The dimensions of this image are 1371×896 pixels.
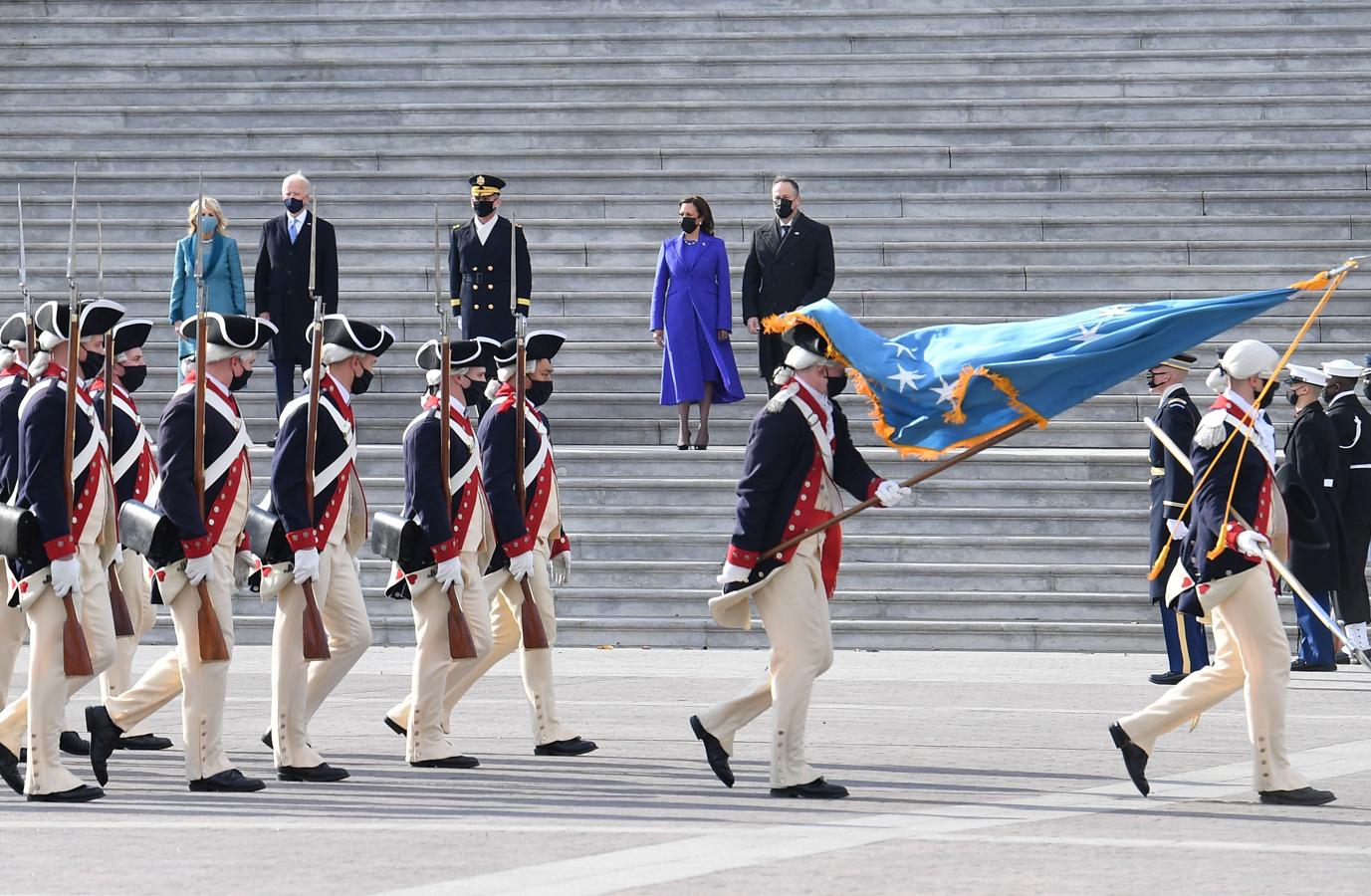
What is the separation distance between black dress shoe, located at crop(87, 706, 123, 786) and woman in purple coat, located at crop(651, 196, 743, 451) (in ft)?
24.8

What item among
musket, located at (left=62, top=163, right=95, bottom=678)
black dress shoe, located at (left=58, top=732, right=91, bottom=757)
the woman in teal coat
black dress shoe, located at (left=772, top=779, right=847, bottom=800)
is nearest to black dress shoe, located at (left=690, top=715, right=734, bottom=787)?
black dress shoe, located at (left=772, top=779, right=847, bottom=800)

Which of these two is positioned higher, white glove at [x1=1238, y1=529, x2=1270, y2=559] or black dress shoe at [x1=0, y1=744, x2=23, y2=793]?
white glove at [x1=1238, y1=529, x2=1270, y2=559]

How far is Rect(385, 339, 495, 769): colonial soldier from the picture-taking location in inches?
403

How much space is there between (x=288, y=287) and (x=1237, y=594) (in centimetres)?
930

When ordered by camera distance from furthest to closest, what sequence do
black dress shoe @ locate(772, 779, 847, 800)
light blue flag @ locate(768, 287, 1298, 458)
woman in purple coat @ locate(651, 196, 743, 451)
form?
woman in purple coat @ locate(651, 196, 743, 451) < light blue flag @ locate(768, 287, 1298, 458) < black dress shoe @ locate(772, 779, 847, 800)

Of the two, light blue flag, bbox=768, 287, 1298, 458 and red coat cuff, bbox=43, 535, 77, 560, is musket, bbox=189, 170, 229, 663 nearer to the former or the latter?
red coat cuff, bbox=43, 535, 77, 560

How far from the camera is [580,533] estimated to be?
16.1 meters

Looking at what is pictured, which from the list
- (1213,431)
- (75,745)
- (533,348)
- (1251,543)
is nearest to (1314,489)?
(1213,431)

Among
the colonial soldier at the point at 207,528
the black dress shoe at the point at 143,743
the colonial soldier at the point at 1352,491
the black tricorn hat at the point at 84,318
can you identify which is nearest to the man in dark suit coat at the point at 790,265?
the colonial soldier at the point at 1352,491

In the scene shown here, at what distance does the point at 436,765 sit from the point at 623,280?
9307mm

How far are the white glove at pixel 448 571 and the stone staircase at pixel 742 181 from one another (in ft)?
17.0

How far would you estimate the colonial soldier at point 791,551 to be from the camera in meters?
9.15

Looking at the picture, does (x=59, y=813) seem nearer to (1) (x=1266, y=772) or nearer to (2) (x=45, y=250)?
(1) (x=1266, y=772)

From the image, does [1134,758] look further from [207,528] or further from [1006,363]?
[207,528]
